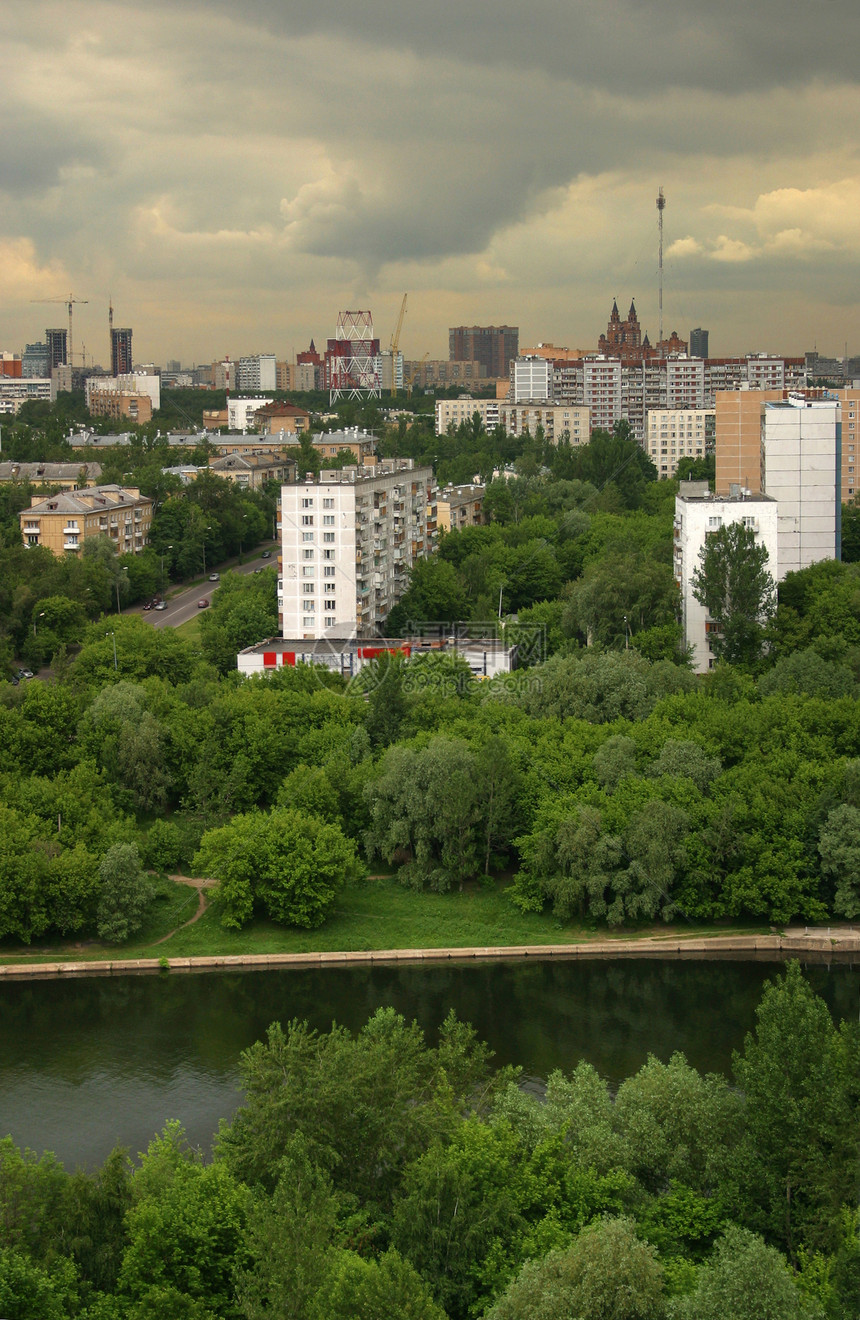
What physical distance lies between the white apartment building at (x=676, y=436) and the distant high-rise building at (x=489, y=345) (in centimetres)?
4609

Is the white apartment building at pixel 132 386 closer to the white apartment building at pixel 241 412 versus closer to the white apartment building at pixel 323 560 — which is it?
the white apartment building at pixel 241 412

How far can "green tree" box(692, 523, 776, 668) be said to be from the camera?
20859 mm

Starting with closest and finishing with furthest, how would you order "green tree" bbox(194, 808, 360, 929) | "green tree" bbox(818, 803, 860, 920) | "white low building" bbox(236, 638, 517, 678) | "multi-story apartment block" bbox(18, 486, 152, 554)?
"green tree" bbox(818, 803, 860, 920) → "green tree" bbox(194, 808, 360, 929) → "white low building" bbox(236, 638, 517, 678) → "multi-story apartment block" bbox(18, 486, 152, 554)

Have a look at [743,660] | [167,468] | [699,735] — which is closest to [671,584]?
[743,660]

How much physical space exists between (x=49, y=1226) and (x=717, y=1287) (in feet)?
11.8

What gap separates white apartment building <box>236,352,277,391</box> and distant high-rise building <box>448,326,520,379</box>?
12853 mm

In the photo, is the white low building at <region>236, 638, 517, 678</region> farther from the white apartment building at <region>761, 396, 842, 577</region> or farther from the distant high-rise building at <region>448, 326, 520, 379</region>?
the distant high-rise building at <region>448, 326, 520, 379</region>

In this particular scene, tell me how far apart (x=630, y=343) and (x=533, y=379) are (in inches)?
328

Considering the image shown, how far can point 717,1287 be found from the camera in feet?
22.7

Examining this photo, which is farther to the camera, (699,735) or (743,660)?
(743,660)

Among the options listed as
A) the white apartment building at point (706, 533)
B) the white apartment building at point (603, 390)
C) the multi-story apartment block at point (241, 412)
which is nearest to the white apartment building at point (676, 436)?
the white apartment building at point (603, 390)

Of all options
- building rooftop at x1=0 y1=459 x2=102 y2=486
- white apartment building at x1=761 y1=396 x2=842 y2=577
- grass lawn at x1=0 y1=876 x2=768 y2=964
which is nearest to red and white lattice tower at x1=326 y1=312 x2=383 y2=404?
building rooftop at x1=0 y1=459 x2=102 y2=486

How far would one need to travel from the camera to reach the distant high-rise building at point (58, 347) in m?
92.2

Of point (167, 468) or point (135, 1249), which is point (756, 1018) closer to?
point (135, 1249)
